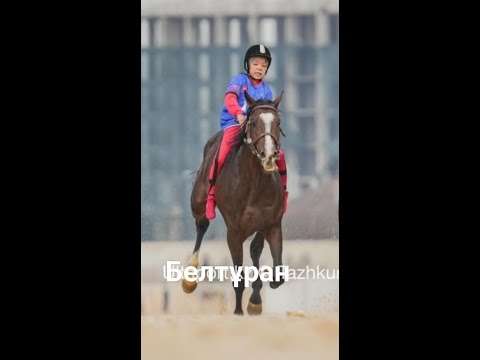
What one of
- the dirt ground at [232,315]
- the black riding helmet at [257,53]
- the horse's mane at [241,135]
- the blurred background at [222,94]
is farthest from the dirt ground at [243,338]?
the black riding helmet at [257,53]

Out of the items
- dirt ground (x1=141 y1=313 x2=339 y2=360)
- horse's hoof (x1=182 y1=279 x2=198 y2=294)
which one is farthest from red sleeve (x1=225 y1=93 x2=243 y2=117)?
dirt ground (x1=141 y1=313 x2=339 y2=360)

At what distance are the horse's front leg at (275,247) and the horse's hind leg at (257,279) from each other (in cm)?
7

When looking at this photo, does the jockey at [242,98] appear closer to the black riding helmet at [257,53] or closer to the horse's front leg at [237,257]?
the black riding helmet at [257,53]

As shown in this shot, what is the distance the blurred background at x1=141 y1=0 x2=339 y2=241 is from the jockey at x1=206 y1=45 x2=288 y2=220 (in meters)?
0.06

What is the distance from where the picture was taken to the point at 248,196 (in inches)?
311

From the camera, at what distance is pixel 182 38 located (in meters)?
8.16

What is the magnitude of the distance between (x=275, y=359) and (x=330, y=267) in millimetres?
879

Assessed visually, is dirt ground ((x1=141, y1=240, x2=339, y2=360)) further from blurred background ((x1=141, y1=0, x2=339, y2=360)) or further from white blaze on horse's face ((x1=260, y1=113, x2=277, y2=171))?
white blaze on horse's face ((x1=260, y1=113, x2=277, y2=171))

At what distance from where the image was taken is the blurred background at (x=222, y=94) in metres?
8.08

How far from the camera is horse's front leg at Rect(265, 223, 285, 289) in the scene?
8031mm

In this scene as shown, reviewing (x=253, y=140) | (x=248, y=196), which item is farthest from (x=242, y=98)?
(x=248, y=196)

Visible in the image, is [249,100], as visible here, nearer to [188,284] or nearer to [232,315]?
[188,284]

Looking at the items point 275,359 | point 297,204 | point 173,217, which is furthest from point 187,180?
point 275,359

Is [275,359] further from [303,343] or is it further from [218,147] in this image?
[218,147]
